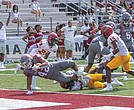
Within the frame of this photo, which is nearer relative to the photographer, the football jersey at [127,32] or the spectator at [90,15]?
the football jersey at [127,32]

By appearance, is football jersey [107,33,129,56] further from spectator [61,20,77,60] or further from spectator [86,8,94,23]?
spectator [86,8,94,23]

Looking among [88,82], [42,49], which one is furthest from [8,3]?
[88,82]

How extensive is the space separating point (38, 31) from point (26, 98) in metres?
8.99

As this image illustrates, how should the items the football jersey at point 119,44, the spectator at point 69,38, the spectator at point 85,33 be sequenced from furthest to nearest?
the spectator at point 85,33 < the spectator at point 69,38 < the football jersey at point 119,44

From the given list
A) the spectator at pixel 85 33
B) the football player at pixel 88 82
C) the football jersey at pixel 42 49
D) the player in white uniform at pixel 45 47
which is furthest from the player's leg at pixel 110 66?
the spectator at pixel 85 33

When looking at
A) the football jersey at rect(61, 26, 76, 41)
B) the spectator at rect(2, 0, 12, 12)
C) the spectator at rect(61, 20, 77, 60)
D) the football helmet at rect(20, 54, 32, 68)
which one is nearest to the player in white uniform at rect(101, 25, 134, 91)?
the football helmet at rect(20, 54, 32, 68)

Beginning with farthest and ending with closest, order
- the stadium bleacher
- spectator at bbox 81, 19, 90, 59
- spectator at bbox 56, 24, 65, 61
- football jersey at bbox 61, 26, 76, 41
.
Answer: the stadium bleacher < spectator at bbox 81, 19, 90, 59 < football jersey at bbox 61, 26, 76, 41 < spectator at bbox 56, 24, 65, 61

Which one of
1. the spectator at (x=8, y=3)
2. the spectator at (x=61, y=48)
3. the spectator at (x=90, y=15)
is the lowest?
the spectator at (x=61, y=48)

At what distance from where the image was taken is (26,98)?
13.3 m

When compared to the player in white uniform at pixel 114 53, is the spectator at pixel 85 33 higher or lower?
lower

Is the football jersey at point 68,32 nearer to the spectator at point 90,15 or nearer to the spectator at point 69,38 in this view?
the spectator at point 69,38

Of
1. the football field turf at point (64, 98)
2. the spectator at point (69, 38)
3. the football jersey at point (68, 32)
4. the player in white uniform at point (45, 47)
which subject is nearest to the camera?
the football field turf at point (64, 98)

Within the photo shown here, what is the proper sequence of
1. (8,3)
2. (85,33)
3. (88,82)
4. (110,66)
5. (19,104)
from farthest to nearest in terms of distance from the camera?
(8,3) < (85,33) < (88,82) < (110,66) < (19,104)

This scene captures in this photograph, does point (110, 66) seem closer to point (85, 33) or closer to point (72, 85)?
point (72, 85)
